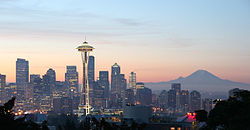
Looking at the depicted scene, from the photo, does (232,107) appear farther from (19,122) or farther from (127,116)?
(127,116)

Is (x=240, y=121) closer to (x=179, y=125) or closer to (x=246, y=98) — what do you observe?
(x=246, y=98)

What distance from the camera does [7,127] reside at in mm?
33062

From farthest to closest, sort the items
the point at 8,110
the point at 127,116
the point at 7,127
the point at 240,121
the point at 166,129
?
the point at 127,116 < the point at 166,129 < the point at 8,110 < the point at 7,127 < the point at 240,121

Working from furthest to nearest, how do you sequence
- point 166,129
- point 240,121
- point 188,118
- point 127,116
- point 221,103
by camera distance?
point 127,116 < point 188,118 < point 166,129 < point 221,103 < point 240,121

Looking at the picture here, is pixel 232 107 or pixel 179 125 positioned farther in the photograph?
pixel 179 125

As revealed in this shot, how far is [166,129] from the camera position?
139 metres

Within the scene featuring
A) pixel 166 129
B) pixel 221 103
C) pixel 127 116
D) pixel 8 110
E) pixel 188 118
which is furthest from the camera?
pixel 127 116

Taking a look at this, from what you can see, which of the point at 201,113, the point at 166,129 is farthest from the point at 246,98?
the point at 166,129

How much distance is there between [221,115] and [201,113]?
2.92 metres

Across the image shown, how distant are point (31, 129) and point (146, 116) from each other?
13106 centimetres

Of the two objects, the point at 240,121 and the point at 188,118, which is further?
the point at 188,118

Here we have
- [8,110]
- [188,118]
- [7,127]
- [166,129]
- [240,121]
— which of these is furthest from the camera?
[188,118]

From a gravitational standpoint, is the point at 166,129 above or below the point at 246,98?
below

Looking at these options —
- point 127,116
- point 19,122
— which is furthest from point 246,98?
point 127,116
